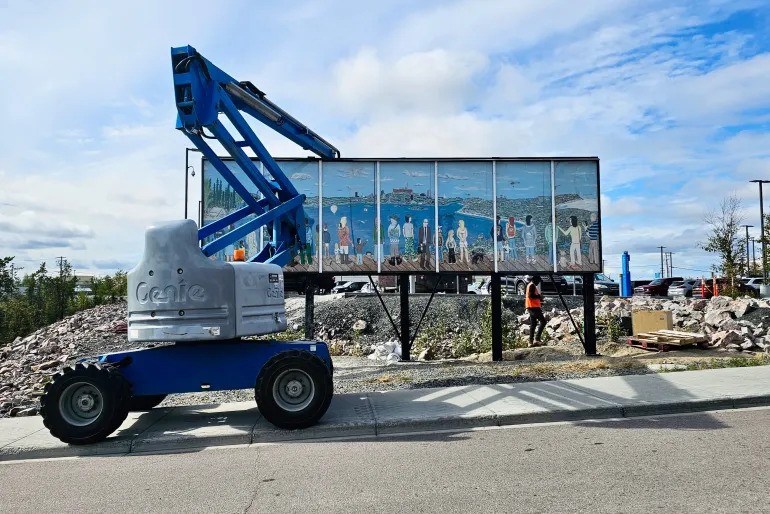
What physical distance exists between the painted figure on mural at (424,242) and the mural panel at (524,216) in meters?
1.54

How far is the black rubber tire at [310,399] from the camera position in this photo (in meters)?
8.23

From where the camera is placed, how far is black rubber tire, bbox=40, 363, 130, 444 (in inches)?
313

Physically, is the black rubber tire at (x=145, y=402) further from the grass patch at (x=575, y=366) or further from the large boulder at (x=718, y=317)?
the large boulder at (x=718, y=317)

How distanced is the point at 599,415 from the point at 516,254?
6.79 metres

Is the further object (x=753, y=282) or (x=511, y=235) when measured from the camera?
(x=753, y=282)

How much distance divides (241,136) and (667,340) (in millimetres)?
10654

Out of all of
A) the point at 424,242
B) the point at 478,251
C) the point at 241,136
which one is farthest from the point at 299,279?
the point at 241,136

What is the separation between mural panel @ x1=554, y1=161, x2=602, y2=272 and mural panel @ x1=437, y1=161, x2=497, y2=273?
5.14 feet

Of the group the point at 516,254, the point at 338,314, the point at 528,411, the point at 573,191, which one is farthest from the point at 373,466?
the point at 338,314

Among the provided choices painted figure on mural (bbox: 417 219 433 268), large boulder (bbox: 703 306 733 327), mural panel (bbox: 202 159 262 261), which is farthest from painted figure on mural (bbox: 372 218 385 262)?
large boulder (bbox: 703 306 733 327)

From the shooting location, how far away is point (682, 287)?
44.7 m

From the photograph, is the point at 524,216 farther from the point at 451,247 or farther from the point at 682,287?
the point at 682,287

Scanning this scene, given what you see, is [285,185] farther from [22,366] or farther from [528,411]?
[22,366]

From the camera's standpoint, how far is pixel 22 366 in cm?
2164
